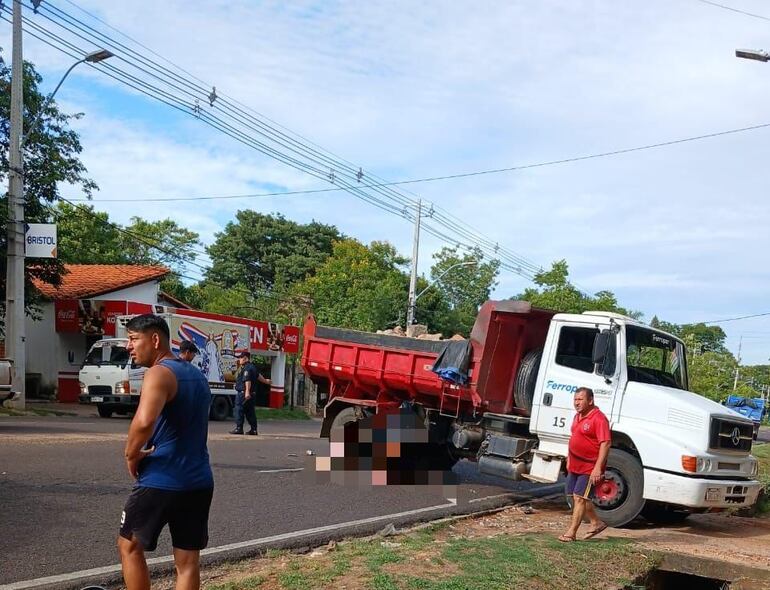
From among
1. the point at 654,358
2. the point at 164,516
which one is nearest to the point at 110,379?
the point at 654,358

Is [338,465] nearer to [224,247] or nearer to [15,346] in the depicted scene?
[15,346]

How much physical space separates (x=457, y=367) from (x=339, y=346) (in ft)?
7.55

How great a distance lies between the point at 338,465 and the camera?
10.9 m

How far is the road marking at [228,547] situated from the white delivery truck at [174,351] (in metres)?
10.4

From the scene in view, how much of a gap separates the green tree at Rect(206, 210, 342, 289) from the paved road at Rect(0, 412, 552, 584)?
138 feet

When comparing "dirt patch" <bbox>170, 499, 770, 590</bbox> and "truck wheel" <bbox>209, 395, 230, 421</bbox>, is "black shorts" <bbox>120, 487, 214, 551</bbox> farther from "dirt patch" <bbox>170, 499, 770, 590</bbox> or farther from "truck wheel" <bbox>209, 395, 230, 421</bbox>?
"truck wheel" <bbox>209, 395, 230, 421</bbox>

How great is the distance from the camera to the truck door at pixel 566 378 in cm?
935

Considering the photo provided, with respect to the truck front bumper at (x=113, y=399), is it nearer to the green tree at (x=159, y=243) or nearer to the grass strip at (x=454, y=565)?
the grass strip at (x=454, y=565)

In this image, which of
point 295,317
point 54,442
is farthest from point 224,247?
point 54,442

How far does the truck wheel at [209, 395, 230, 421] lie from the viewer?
2334 cm

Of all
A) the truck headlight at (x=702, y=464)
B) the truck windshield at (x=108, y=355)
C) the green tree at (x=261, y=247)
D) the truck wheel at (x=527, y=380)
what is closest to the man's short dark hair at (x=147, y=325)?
the truck headlight at (x=702, y=464)

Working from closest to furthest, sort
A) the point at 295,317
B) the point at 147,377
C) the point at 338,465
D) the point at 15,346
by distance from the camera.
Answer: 1. the point at 147,377
2. the point at 338,465
3. the point at 15,346
4. the point at 295,317

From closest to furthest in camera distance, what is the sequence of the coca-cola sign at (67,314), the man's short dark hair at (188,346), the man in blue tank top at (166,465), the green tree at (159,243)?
the man in blue tank top at (166,465) < the man's short dark hair at (188,346) < the coca-cola sign at (67,314) < the green tree at (159,243)

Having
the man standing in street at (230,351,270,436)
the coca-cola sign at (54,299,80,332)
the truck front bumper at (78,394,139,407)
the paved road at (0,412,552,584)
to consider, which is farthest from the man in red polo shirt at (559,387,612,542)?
the coca-cola sign at (54,299,80,332)
